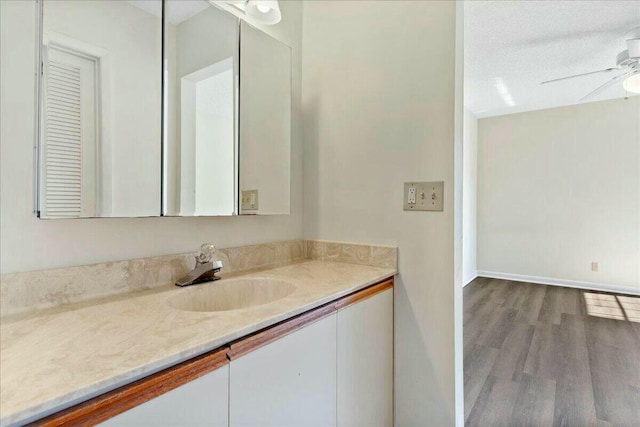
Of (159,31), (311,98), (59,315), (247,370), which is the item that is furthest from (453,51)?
(59,315)

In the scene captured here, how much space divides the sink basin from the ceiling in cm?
225

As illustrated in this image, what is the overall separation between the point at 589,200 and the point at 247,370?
5.15 m

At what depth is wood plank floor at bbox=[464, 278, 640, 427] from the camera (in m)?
1.76

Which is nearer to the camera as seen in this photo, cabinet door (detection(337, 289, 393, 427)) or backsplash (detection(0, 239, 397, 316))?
backsplash (detection(0, 239, 397, 316))

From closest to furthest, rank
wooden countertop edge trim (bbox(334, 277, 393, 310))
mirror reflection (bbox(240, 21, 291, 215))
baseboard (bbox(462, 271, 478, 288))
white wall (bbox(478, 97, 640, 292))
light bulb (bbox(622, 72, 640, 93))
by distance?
wooden countertop edge trim (bbox(334, 277, 393, 310))
mirror reflection (bbox(240, 21, 291, 215))
light bulb (bbox(622, 72, 640, 93))
white wall (bbox(478, 97, 640, 292))
baseboard (bbox(462, 271, 478, 288))

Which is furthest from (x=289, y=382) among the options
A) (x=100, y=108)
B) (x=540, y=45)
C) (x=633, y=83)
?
(x=633, y=83)

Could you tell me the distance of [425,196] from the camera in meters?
1.36

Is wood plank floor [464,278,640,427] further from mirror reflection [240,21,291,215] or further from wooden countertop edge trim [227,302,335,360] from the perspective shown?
mirror reflection [240,21,291,215]

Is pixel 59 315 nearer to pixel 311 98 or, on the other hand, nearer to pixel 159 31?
pixel 159 31

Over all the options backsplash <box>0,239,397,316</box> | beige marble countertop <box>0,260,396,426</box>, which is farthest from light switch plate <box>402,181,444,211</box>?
beige marble countertop <box>0,260,396,426</box>

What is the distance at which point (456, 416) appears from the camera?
1.30 metres

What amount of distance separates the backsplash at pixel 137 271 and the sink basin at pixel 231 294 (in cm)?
12

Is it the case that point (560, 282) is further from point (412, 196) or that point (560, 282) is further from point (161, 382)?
point (161, 382)

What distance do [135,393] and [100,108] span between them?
825 mm
